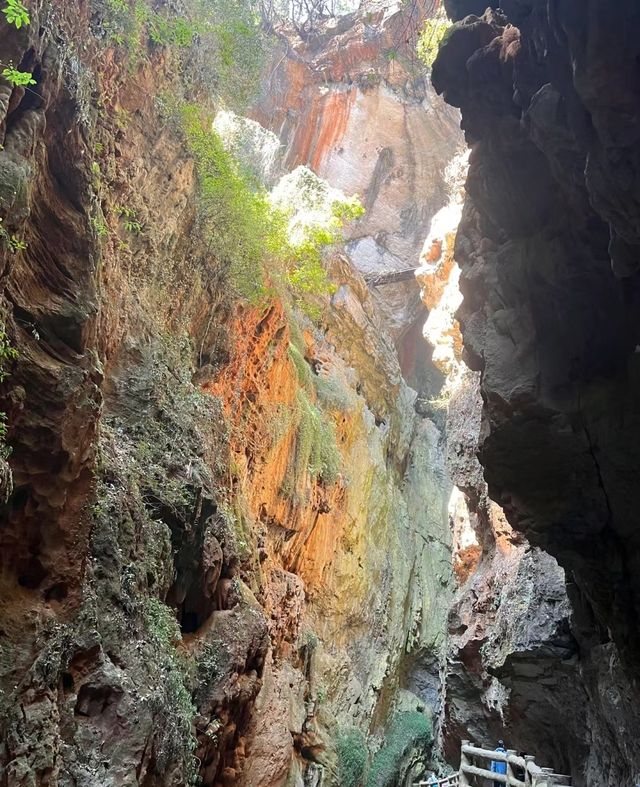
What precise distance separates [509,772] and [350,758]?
17.9 ft

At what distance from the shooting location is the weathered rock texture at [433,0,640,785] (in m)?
5.21

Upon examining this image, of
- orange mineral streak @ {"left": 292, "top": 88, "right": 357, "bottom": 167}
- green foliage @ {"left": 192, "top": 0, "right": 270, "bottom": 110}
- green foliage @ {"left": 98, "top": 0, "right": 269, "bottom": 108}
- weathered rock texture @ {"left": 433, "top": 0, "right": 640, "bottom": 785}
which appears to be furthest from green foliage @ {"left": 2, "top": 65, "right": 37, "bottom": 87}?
orange mineral streak @ {"left": 292, "top": 88, "right": 357, "bottom": 167}

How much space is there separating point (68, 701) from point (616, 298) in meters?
6.74

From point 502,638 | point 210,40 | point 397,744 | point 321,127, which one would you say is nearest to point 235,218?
point 210,40

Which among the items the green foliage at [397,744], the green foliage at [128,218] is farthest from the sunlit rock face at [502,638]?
the green foliage at [128,218]

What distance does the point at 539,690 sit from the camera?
10.2 m

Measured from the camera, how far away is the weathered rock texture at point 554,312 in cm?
521

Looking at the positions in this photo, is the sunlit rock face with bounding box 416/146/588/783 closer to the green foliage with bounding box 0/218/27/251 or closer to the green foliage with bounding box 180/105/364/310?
the green foliage with bounding box 180/105/364/310

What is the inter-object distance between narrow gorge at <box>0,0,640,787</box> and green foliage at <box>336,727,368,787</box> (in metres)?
0.09

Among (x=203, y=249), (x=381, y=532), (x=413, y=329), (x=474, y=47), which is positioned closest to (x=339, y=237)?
Answer: (x=203, y=249)

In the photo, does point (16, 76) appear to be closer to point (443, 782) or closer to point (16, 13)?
point (16, 13)

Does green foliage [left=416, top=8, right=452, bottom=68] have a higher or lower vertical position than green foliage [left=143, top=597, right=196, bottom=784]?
higher

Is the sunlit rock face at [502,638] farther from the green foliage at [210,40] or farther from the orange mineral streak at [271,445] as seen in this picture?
the green foliage at [210,40]

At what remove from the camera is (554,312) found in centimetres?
689
